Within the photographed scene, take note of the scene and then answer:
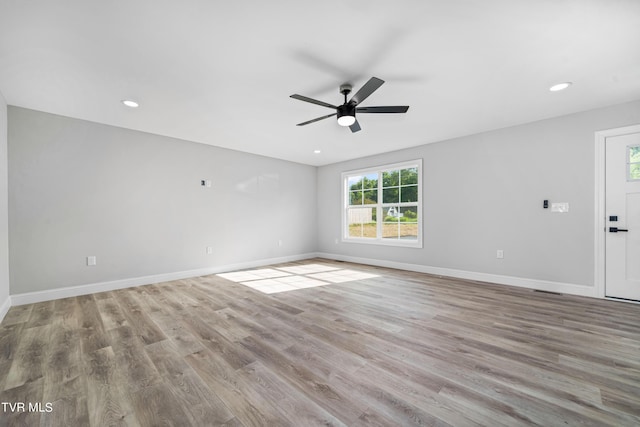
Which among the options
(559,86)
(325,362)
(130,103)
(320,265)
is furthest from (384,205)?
(130,103)

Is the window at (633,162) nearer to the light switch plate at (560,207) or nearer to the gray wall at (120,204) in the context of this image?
the light switch plate at (560,207)

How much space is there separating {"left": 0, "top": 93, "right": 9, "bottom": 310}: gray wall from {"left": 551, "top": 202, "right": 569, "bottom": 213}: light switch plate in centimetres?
714

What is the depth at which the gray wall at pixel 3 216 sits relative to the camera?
2932 mm

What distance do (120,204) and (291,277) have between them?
3041 mm

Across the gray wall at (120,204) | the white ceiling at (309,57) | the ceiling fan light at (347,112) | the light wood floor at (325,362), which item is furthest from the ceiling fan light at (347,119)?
the gray wall at (120,204)

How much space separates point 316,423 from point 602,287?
14.1 feet

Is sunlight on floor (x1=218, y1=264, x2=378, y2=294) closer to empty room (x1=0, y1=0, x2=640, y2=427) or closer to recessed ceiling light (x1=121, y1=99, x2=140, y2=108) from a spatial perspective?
empty room (x1=0, y1=0, x2=640, y2=427)

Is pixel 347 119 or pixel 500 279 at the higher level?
pixel 347 119

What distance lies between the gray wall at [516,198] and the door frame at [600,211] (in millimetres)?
51

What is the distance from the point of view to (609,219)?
3381mm

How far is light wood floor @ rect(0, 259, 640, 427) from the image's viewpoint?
4.71 feet

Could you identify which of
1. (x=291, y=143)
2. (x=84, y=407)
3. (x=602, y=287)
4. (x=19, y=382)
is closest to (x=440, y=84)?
(x=291, y=143)

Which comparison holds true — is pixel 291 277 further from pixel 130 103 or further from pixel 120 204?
pixel 130 103

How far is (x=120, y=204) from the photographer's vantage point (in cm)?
404
